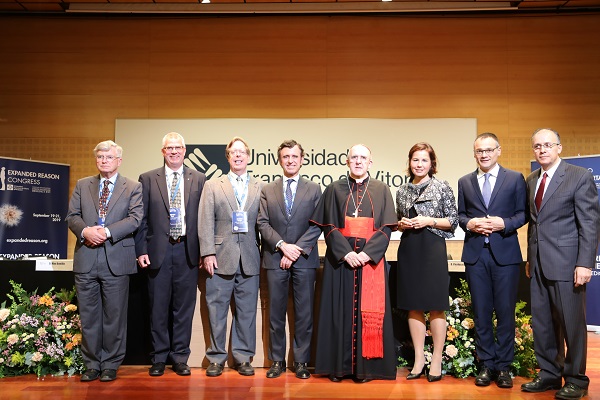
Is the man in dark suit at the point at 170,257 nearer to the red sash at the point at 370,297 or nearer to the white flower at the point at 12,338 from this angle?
the white flower at the point at 12,338

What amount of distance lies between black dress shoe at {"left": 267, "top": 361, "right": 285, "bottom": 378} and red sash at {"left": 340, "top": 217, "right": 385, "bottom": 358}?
2.12 feet

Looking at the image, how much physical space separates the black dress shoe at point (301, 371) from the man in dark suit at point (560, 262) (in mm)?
1461

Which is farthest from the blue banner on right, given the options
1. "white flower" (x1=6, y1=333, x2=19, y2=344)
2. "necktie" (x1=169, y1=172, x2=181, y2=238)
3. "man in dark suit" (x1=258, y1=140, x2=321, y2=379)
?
"white flower" (x1=6, y1=333, x2=19, y2=344)

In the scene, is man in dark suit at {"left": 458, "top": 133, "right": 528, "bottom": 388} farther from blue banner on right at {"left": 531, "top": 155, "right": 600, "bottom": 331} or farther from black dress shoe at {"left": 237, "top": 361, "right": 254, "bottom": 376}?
blue banner on right at {"left": 531, "top": 155, "right": 600, "bottom": 331}

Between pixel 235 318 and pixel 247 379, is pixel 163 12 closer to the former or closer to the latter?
pixel 235 318

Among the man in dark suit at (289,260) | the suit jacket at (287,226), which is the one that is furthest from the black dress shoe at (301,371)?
the suit jacket at (287,226)

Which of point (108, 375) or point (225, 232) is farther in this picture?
point (225, 232)

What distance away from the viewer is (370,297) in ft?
12.6

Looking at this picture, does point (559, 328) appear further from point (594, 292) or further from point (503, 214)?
point (594, 292)

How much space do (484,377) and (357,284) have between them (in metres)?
1.05

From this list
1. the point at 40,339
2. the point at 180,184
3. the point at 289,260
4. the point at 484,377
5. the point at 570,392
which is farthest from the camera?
the point at 180,184

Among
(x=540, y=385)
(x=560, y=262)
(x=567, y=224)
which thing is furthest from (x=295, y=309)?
(x=567, y=224)

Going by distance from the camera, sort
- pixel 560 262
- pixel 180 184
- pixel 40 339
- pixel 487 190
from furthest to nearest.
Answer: pixel 180 184, pixel 40 339, pixel 487 190, pixel 560 262

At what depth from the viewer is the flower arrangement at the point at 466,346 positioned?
3.99 m
